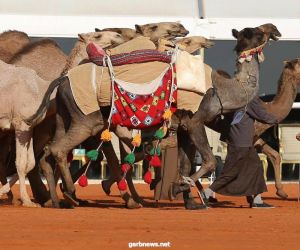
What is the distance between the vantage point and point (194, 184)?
546 inches

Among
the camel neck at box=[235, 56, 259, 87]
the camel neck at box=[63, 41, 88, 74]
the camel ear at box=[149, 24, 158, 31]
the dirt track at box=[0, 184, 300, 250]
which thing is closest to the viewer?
the dirt track at box=[0, 184, 300, 250]

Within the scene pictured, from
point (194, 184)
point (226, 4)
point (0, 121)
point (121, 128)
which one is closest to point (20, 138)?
point (0, 121)

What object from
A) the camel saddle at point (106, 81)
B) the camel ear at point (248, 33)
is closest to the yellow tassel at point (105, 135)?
the camel saddle at point (106, 81)

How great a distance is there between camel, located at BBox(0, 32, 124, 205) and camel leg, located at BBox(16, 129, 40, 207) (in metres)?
0.21

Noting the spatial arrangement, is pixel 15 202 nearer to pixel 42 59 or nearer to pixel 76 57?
pixel 76 57

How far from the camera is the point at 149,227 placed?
11203 mm

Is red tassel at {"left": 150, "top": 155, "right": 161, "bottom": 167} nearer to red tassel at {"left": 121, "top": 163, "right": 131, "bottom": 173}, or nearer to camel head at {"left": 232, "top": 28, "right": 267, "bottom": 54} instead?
red tassel at {"left": 121, "top": 163, "right": 131, "bottom": 173}

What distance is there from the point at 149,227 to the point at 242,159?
353 cm

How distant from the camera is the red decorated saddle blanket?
44.9ft

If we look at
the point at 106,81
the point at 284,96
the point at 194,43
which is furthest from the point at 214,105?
the point at 284,96

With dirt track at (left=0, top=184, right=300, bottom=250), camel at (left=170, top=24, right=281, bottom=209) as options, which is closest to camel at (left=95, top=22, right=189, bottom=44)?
camel at (left=170, top=24, right=281, bottom=209)

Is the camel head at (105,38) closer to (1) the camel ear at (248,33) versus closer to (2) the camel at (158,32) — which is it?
(2) the camel at (158,32)

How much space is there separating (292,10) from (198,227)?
10.7 m

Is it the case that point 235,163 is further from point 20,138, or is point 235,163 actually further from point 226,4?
point 226,4
